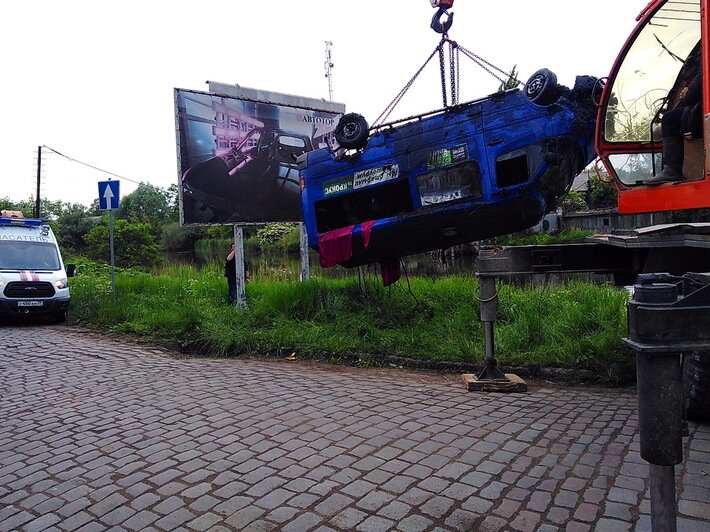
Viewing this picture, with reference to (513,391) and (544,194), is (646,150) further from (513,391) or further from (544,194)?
(513,391)

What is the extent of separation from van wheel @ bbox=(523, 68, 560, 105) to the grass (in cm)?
257

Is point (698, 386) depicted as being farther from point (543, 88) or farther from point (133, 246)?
point (133, 246)

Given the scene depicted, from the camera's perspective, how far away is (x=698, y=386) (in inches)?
161

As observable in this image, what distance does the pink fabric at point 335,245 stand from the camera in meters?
6.85

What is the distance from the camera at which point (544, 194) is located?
5.80 meters

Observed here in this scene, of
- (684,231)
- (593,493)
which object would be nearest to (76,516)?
(593,493)

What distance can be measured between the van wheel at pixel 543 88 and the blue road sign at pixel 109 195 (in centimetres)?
889

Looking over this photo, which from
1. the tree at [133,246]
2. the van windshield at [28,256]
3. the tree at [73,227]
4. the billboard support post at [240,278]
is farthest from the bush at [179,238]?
the billboard support post at [240,278]

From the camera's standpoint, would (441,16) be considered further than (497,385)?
Yes

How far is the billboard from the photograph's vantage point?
10.2 m

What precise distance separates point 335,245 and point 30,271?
335 inches

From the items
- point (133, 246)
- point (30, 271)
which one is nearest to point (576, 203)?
point (133, 246)

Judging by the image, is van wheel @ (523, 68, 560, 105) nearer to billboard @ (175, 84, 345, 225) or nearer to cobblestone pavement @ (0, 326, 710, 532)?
cobblestone pavement @ (0, 326, 710, 532)

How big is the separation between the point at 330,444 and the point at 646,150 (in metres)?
3.16
